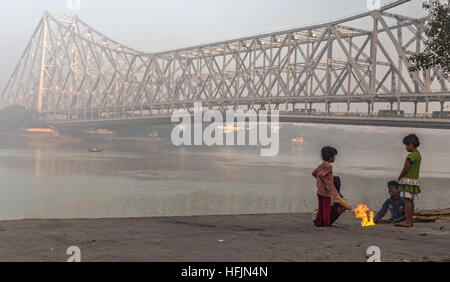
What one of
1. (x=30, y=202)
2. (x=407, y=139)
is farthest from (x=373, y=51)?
(x=407, y=139)

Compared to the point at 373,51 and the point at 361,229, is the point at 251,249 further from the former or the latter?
the point at 373,51

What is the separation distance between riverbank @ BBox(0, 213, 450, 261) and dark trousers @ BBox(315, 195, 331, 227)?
0.18m

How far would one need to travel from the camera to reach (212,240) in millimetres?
7758

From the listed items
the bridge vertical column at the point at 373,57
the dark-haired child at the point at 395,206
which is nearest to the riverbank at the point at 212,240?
Result: the dark-haired child at the point at 395,206

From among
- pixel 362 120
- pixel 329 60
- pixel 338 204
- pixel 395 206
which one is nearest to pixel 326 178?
pixel 338 204

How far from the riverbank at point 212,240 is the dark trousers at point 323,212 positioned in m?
0.18

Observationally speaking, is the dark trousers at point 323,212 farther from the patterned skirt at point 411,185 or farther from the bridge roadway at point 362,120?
the bridge roadway at point 362,120

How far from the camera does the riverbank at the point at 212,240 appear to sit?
21.2 feet

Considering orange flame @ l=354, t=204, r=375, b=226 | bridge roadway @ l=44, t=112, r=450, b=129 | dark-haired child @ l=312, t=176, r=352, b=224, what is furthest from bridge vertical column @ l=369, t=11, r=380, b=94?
dark-haired child @ l=312, t=176, r=352, b=224

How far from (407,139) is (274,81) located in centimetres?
7826

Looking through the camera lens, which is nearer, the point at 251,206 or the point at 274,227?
the point at 274,227

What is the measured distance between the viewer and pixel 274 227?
32.0 ft

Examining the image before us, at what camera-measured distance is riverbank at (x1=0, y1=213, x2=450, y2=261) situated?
21.2ft

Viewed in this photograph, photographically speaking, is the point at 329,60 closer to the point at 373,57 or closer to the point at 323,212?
the point at 373,57
